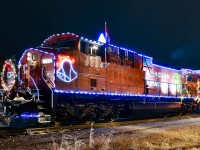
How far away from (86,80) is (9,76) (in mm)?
3492

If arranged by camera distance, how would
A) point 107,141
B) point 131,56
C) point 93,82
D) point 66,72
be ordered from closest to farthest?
1. point 107,141
2. point 66,72
3. point 93,82
4. point 131,56

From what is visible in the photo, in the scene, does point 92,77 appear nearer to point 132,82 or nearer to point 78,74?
point 78,74

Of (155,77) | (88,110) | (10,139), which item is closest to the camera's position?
(10,139)

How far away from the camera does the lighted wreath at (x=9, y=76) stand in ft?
42.3

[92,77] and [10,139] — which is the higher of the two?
[92,77]

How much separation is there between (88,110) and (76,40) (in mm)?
3331

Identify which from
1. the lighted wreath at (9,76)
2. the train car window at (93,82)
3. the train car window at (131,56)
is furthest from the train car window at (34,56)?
the train car window at (131,56)

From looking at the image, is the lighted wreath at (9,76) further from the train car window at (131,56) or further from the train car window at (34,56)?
the train car window at (131,56)

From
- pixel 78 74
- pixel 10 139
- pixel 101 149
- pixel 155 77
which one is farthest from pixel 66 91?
pixel 155 77

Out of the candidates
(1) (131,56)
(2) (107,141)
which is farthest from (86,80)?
(2) (107,141)

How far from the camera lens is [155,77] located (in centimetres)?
2102

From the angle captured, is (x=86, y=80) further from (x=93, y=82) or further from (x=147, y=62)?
(x=147, y=62)

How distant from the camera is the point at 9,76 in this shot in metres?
13.1

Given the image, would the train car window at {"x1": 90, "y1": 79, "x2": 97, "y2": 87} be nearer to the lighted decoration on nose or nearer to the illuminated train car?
the illuminated train car
